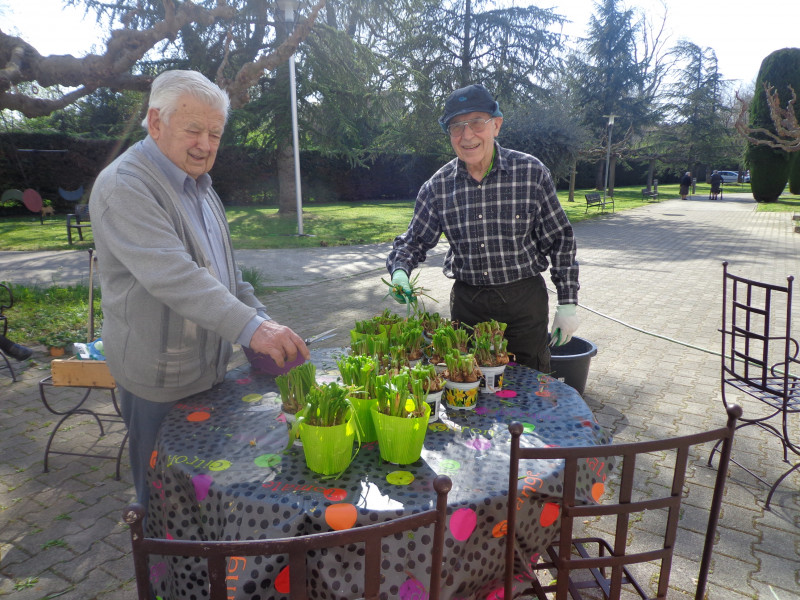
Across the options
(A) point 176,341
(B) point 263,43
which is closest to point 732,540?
(A) point 176,341

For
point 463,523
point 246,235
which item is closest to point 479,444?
point 463,523

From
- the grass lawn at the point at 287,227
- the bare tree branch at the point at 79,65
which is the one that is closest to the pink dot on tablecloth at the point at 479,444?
the bare tree branch at the point at 79,65

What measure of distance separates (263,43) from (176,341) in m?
17.8

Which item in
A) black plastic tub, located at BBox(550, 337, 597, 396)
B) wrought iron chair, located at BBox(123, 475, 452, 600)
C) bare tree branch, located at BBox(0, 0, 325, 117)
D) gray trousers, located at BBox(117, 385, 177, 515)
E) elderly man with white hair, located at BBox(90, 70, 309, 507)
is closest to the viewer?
wrought iron chair, located at BBox(123, 475, 452, 600)

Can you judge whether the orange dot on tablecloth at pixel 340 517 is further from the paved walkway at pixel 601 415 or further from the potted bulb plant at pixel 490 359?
the paved walkway at pixel 601 415

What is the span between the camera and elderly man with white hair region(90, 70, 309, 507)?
70.9 inches

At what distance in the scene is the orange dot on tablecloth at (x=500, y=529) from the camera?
143 cm

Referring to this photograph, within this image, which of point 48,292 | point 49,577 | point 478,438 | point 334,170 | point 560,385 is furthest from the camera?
point 334,170

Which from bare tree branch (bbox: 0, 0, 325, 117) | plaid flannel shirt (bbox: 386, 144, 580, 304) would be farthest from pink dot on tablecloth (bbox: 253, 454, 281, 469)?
bare tree branch (bbox: 0, 0, 325, 117)

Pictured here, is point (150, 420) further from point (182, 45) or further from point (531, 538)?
point (182, 45)

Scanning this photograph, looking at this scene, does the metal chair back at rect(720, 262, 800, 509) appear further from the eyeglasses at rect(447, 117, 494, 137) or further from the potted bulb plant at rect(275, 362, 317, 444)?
the potted bulb plant at rect(275, 362, 317, 444)

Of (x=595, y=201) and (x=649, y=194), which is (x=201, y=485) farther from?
(x=649, y=194)

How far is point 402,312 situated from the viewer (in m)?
7.33

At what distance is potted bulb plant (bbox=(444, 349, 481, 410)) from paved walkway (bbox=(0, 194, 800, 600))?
160 cm
